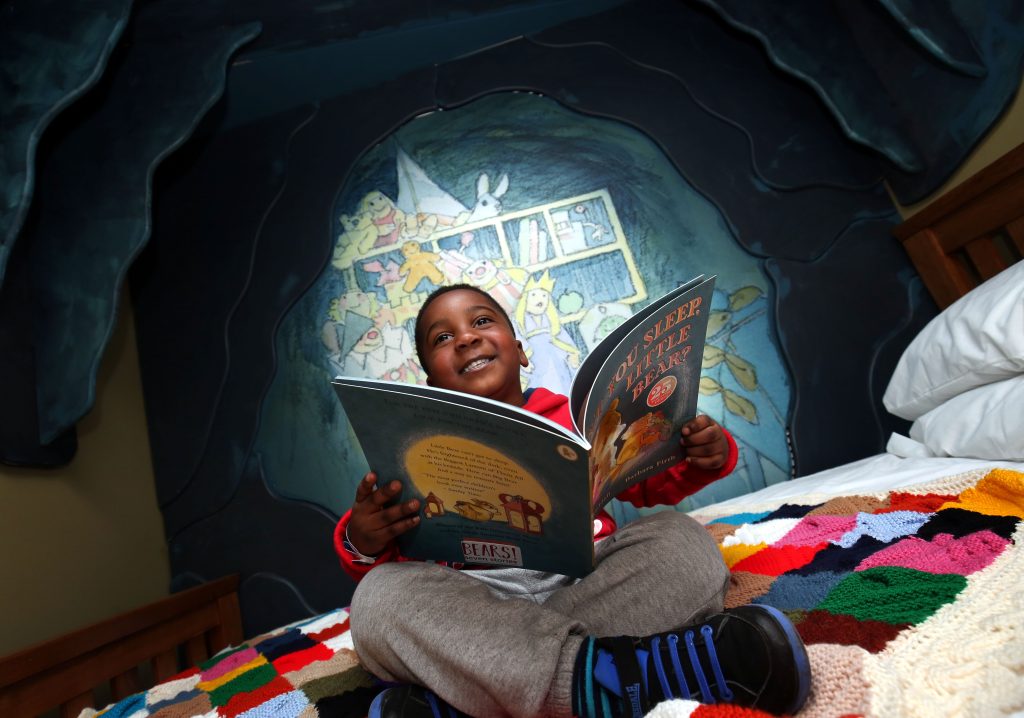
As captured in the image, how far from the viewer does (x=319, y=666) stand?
2.64 ft

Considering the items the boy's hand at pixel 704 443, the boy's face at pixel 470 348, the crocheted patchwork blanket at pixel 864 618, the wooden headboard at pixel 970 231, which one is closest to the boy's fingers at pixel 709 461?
the boy's hand at pixel 704 443

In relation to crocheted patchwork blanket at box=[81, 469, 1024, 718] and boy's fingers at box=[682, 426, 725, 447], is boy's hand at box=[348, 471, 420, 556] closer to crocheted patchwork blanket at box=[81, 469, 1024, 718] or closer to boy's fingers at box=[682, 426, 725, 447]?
crocheted patchwork blanket at box=[81, 469, 1024, 718]

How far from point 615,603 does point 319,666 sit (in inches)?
17.7

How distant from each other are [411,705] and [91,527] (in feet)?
3.64

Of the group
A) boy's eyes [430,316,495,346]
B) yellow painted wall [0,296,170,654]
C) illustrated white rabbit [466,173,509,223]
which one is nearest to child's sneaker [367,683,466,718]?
boy's eyes [430,316,495,346]

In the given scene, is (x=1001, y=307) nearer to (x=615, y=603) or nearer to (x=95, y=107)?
(x=615, y=603)

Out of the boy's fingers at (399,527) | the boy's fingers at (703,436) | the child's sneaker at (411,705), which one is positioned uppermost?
the boy's fingers at (399,527)

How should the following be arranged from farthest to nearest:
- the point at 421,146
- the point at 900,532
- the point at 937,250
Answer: the point at 421,146 < the point at 937,250 < the point at 900,532

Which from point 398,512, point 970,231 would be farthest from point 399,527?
point 970,231

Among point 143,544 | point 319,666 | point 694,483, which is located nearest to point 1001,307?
point 694,483

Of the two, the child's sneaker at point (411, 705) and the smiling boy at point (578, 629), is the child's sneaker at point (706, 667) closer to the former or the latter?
Result: the smiling boy at point (578, 629)

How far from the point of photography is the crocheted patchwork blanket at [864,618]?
389 millimetres

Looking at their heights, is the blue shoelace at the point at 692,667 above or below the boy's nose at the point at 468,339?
below

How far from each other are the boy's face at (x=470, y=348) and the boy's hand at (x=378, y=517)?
22 cm
